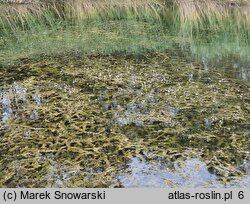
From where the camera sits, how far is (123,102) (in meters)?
5.95

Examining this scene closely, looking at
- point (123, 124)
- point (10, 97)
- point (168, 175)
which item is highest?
point (10, 97)

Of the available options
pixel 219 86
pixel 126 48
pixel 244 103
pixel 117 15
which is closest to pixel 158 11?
pixel 117 15

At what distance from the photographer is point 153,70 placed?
7.50 meters

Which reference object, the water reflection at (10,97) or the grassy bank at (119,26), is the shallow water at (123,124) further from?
the grassy bank at (119,26)

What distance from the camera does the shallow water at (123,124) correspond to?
413 cm

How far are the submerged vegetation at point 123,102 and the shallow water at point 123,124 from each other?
15mm

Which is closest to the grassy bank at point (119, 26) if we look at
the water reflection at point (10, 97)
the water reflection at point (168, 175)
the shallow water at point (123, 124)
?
the shallow water at point (123, 124)

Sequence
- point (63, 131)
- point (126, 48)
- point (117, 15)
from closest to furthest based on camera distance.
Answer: point (63, 131)
point (126, 48)
point (117, 15)

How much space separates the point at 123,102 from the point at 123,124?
2.43 ft

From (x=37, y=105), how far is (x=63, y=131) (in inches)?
38.8

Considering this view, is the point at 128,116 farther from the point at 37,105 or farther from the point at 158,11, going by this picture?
the point at 158,11

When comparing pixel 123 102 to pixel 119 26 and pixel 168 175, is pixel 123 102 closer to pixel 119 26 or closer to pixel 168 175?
pixel 168 175

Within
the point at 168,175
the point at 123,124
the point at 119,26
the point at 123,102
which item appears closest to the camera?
the point at 168,175

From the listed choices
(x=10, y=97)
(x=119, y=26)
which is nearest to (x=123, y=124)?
(x=10, y=97)
